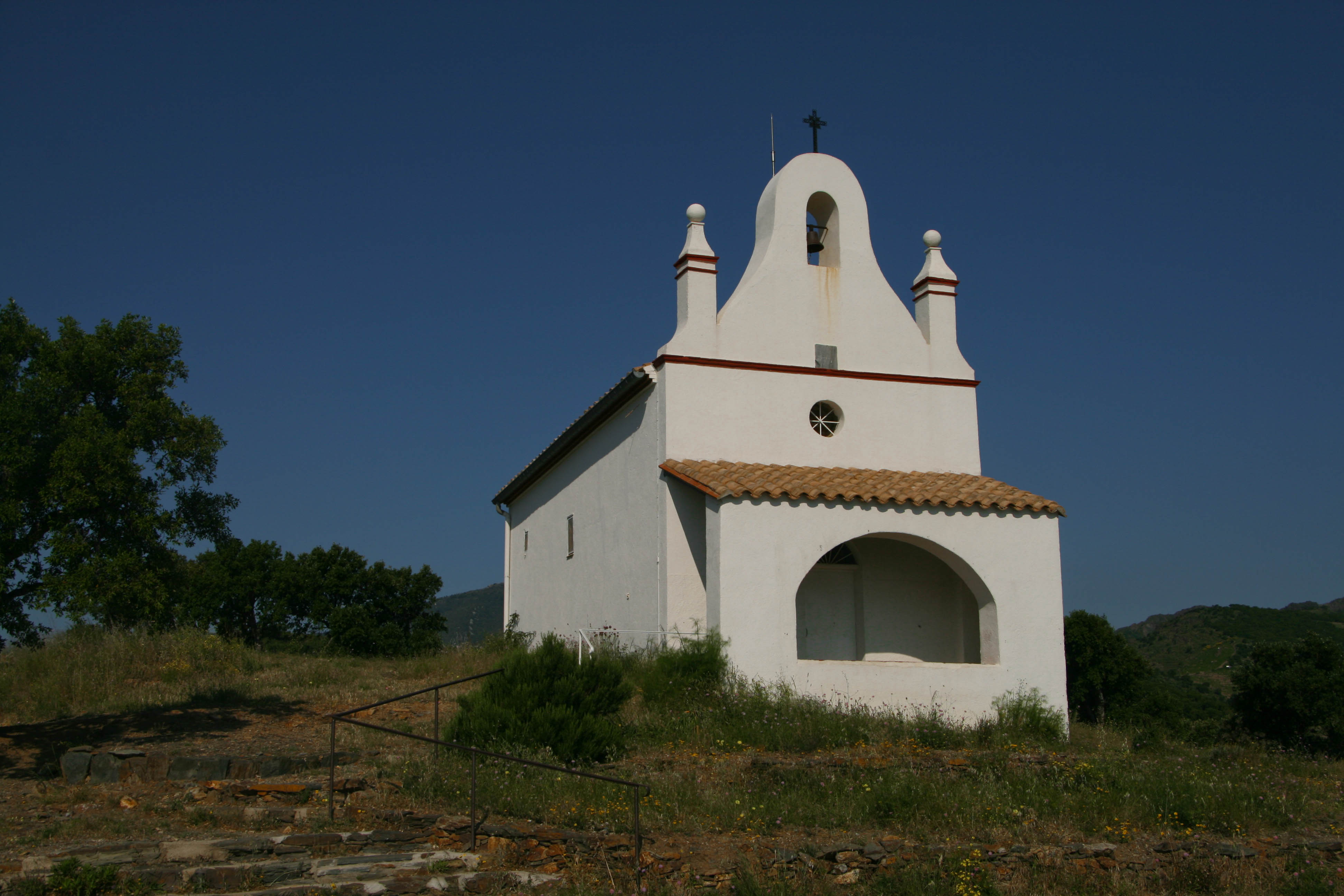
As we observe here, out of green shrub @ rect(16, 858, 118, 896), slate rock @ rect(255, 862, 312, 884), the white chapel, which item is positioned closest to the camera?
green shrub @ rect(16, 858, 118, 896)

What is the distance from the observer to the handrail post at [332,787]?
9336mm

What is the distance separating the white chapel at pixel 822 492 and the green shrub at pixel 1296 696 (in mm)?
8151

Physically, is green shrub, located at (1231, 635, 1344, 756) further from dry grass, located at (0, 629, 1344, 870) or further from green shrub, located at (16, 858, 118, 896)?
green shrub, located at (16, 858, 118, 896)

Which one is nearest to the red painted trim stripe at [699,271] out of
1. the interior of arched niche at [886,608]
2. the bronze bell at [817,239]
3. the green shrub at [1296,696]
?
the bronze bell at [817,239]

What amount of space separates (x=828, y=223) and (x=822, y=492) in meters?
5.96

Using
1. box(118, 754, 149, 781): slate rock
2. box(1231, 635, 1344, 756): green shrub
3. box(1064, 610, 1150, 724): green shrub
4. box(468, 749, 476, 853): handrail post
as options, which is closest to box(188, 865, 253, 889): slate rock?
box(468, 749, 476, 853): handrail post

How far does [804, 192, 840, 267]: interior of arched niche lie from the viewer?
18.0 m

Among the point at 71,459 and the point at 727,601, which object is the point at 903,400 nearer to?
the point at 727,601

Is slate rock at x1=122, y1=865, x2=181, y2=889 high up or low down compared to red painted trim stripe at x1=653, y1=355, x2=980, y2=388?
down

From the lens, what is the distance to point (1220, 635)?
154ft

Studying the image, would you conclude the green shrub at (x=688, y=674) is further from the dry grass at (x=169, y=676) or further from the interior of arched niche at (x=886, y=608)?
the dry grass at (x=169, y=676)

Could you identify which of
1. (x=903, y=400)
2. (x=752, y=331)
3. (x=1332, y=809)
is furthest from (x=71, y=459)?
(x=1332, y=809)

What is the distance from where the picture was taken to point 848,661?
47.1ft

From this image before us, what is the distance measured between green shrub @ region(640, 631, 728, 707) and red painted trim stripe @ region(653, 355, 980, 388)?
4.46 m
